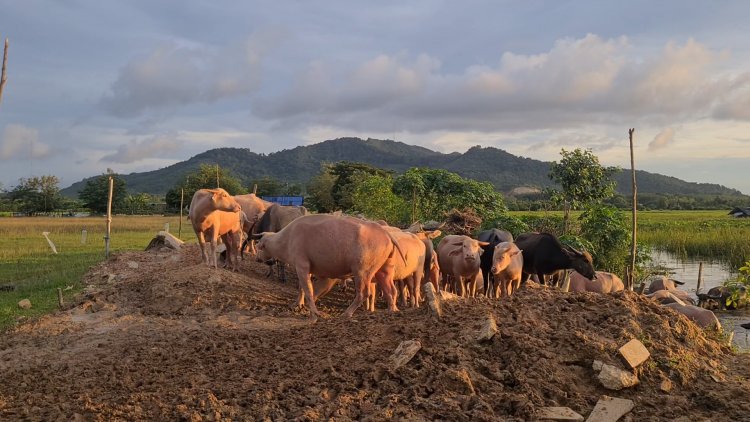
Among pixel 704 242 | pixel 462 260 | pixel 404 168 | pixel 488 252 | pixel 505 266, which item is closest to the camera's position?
pixel 505 266

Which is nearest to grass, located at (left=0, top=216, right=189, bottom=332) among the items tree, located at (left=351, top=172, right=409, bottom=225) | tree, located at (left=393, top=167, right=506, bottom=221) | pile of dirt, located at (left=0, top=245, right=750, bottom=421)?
pile of dirt, located at (left=0, top=245, right=750, bottom=421)

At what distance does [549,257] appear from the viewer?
1317 centimetres

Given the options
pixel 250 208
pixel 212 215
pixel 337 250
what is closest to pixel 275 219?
pixel 250 208

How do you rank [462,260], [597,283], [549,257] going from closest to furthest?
[462,260]
[549,257]
[597,283]

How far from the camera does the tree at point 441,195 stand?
21469 mm

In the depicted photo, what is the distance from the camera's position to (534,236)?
13656mm

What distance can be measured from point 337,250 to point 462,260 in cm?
443

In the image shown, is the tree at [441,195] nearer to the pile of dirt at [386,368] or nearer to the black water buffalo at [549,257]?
the black water buffalo at [549,257]

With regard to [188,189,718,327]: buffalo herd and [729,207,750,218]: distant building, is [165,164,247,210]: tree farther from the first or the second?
[729,207,750,218]: distant building

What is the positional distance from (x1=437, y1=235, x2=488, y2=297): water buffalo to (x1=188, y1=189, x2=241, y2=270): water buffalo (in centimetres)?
466

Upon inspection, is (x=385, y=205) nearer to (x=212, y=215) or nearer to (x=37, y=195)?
(x=212, y=215)

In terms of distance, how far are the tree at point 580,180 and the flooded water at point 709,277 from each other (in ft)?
17.2

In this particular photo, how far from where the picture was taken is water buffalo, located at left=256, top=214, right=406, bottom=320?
843 centimetres

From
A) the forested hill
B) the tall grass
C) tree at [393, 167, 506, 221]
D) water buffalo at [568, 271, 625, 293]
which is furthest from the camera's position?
the forested hill
